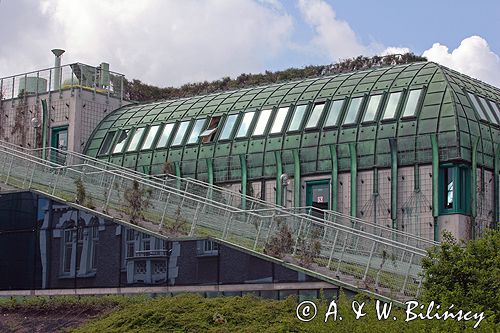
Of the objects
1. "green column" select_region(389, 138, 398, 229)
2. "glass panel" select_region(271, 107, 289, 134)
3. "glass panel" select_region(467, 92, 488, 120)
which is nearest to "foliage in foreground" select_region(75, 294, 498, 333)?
"green column" select_region(389, 138, 398, 229)

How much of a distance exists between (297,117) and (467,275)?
1988 cm

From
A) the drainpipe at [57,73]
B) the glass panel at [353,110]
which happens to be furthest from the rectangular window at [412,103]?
the drainpipe at [57,73]

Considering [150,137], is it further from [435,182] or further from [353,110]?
[435,182]

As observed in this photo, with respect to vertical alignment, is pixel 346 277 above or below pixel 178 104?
below

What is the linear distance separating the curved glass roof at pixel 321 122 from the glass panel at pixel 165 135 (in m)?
0.05

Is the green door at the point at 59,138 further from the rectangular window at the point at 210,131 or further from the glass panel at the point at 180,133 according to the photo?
the rectangular window at the point at 210,131

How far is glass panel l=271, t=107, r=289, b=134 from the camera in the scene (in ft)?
136

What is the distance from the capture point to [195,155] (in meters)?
43.8

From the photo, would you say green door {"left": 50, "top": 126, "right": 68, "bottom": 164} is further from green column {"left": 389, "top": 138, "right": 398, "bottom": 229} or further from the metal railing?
green column {"left": 389, "top": 138, "right": 398, "bottom": 229}

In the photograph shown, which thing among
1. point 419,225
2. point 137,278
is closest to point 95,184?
point 137,278

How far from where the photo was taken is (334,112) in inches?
1582

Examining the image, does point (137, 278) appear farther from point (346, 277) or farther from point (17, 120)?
point (17, 120)

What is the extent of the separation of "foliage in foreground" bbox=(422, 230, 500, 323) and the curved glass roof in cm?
1372

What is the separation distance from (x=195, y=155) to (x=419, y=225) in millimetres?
11217
